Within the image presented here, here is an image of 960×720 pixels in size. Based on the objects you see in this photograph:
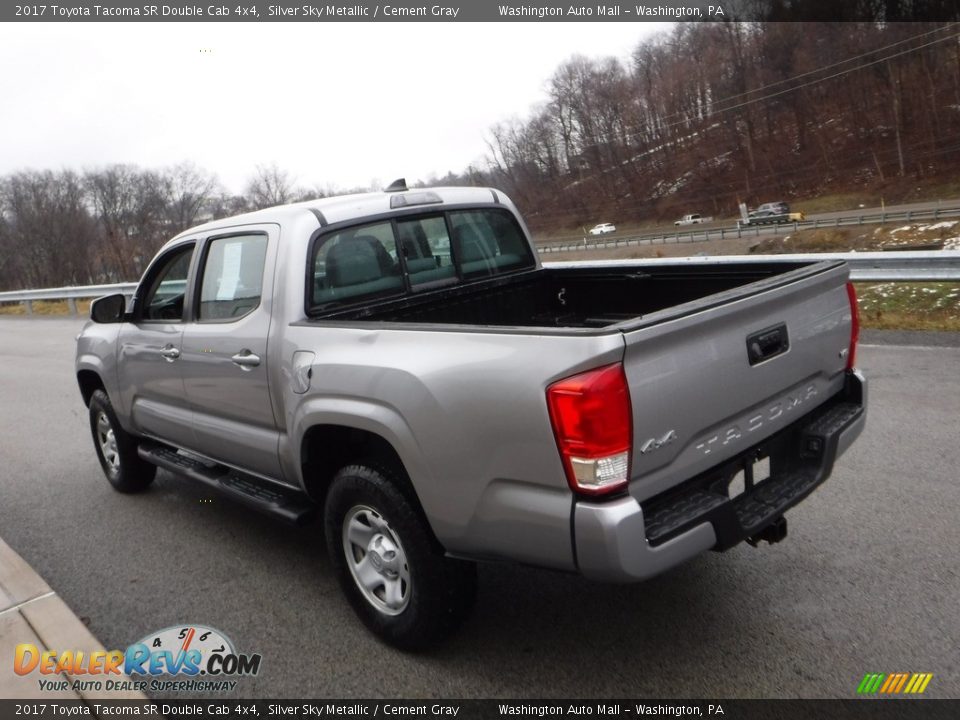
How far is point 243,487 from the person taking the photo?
4086mm

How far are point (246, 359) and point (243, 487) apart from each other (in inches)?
29.8

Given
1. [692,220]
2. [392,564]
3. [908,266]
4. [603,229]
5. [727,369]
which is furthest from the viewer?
[692,220]

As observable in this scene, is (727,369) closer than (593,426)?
No

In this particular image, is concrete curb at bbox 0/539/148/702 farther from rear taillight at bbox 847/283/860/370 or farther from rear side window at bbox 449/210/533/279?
rear taillight at bbox 847/283/860/370

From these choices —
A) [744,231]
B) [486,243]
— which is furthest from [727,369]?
[744,231]

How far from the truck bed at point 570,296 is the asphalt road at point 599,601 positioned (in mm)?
1341

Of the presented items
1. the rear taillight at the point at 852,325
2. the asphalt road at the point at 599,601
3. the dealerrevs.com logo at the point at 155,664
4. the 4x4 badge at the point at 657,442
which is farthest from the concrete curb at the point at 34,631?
the rear taillight at the point at 852,325

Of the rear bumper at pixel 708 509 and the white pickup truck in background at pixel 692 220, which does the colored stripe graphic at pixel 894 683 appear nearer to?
the rear bumper at pixel 708 509

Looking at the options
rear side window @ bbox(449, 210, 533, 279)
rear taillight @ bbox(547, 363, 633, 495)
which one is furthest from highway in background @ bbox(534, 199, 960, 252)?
rear taillight @ bbox(547, 363, 633, 495)

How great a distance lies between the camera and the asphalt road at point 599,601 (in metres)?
2.89

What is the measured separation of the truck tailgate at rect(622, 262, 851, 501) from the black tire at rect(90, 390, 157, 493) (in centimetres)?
416

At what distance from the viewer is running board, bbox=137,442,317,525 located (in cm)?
369

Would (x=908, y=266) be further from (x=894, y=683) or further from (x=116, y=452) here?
(x=116, y=452)

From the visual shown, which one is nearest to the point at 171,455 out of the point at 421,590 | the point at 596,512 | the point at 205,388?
the point at 205,388
